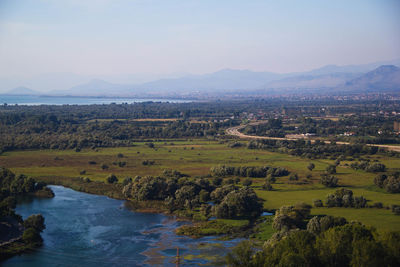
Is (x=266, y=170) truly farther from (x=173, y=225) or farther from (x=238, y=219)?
(x=173, y=225)

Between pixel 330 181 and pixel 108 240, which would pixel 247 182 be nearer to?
pixel 330 181

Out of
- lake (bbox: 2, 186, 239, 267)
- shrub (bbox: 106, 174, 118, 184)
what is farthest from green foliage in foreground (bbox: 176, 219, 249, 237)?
shrub (bbox: 106, 174, 118, 184)

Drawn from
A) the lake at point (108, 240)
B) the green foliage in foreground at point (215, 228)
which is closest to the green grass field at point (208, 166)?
the green foliage in foreground at point (215, 228)

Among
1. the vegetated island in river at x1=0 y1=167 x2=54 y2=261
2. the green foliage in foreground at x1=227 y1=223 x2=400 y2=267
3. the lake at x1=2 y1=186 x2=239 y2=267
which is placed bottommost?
the lake at x1=2 y1=186 x2=239 y2=267

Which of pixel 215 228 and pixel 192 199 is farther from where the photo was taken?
pixel 192 199

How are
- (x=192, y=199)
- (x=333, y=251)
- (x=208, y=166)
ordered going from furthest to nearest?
(x=208, y=166)
(x=192, y=199)
(x=333, y=251)

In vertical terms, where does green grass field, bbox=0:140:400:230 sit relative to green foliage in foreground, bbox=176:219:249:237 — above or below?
above

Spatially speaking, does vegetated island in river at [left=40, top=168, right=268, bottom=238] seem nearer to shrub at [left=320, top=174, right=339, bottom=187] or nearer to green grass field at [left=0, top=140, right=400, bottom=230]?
green grass field at [left=0, top=140, right=400, bottom=230]

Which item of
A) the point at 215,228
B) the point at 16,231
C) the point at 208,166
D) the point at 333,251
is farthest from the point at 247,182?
the point at 16,231
